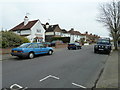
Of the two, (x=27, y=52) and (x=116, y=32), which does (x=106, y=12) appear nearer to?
(x=116, y=32)

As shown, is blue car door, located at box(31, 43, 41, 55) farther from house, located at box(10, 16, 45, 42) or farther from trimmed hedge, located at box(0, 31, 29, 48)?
house, located at box(10, 16, 45, 42)

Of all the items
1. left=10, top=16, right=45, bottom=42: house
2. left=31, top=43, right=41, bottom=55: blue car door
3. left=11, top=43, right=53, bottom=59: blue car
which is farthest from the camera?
left=10, top=16, right=45, bottom=42: house

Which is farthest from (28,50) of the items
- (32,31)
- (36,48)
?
(32,31)

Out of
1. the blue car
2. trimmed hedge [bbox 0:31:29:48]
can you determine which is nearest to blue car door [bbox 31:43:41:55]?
the blue car

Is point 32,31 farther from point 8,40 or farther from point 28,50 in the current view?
point 28,50

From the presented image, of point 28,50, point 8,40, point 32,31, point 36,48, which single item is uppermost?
point 32,31

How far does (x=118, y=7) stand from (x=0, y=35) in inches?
815

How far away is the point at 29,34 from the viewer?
33344 millimetres

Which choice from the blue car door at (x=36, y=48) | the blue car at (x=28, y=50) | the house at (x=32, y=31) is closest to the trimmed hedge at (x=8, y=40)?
the blue car at (x=28, y=50)

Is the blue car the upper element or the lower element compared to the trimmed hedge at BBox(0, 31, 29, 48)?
lower

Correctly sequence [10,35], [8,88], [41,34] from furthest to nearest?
[41,34]
[10,35]
[8,88]

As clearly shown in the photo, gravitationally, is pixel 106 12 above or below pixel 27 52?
above

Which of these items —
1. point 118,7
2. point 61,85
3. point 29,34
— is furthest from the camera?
point 29,34

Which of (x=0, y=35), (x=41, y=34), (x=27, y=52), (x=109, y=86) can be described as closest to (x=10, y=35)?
(x=0, y=35)
